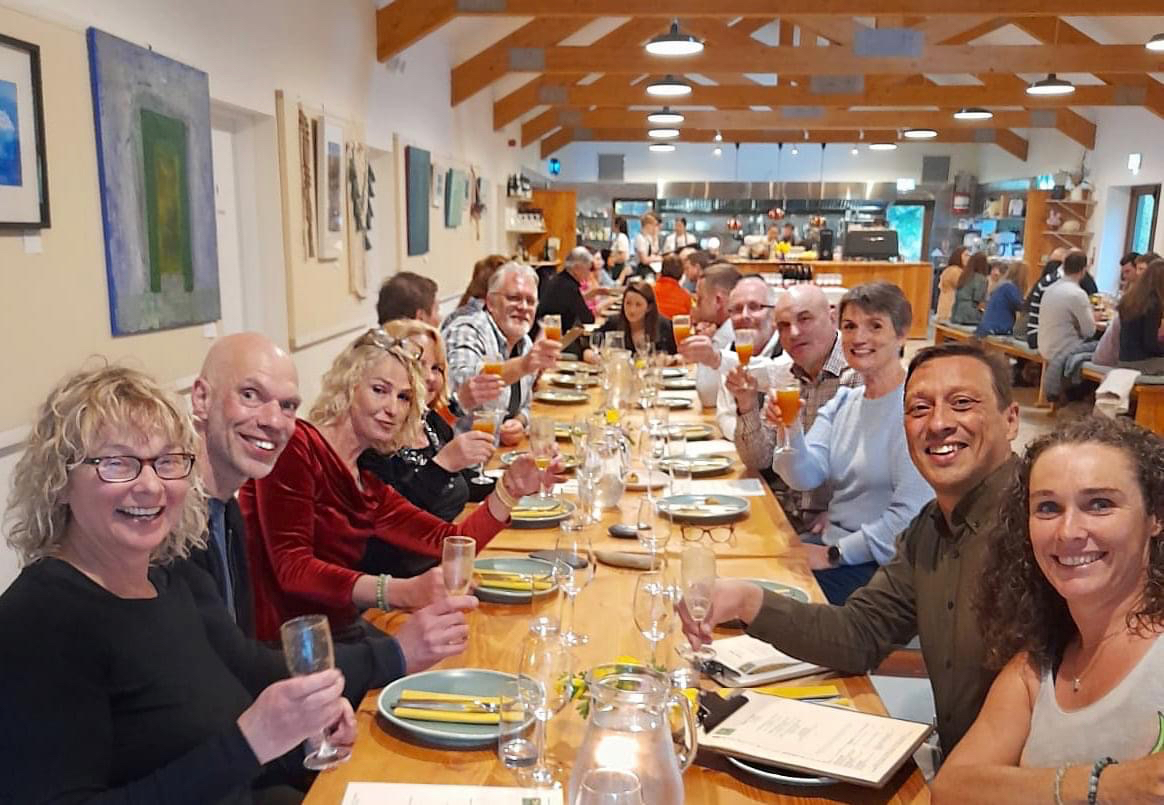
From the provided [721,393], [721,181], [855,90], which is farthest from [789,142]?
[721,393]

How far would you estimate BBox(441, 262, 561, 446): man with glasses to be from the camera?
14.3ft

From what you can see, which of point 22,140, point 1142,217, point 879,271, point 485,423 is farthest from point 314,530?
point 1142,217

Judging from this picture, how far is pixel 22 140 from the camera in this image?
308 cm

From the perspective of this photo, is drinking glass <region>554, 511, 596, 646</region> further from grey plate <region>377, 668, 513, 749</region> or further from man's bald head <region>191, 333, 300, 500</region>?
man's bald head <region>191, 333, 300, 500</region>

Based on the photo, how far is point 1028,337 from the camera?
10.3m

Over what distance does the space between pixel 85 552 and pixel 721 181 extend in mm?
19326

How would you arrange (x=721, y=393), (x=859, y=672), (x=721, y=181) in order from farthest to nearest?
(x=721, y=181) < (x=721, y=393) < (x=859, y=672)

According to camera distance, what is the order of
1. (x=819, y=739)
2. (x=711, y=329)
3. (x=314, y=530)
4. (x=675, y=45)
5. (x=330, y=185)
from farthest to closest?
(x=675, y=45), (x=711, y=329), (x=330, y=185), (x=314, y=530), (x=819, y=739)

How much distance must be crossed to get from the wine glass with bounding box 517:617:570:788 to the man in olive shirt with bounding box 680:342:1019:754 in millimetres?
341

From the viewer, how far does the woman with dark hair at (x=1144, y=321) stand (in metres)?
7.49

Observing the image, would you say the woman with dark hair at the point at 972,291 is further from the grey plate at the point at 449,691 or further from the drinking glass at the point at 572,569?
the grey plate at the point at 449,691

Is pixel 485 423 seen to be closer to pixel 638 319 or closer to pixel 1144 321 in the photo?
pixel 638 319

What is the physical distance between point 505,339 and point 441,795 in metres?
3.67

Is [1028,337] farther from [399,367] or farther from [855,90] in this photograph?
[399,367]
